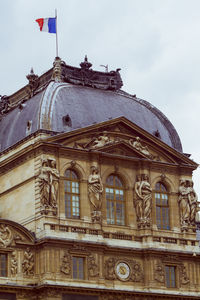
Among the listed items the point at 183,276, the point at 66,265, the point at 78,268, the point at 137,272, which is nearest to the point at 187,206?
the point at 183,276

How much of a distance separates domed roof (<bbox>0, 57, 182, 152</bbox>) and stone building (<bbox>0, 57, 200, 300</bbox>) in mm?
102

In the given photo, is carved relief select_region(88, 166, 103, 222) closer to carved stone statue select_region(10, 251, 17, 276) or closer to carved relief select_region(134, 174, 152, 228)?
carved relief select_region(134, 174, 152, 228)

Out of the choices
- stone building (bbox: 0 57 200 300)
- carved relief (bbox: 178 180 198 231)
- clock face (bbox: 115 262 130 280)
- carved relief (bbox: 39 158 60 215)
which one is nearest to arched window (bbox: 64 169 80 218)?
stone building (bbox: 0 57 200 300)

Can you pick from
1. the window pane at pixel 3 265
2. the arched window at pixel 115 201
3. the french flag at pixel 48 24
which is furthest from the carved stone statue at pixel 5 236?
the french flag at pixel 48 24

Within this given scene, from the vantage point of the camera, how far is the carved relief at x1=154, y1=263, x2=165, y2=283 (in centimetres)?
6053

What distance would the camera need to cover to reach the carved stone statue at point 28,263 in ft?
186

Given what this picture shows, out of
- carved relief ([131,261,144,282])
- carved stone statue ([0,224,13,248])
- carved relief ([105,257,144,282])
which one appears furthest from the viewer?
carved relief ([131,261,144,282])

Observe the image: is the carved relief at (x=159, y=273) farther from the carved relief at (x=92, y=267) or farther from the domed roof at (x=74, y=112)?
the domed roof at (x=74, y=112)

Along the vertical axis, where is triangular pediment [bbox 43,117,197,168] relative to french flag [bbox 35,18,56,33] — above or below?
below

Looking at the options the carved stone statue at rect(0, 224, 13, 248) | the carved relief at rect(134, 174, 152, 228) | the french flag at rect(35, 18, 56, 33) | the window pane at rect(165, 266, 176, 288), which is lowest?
the window pane at rect(165, 266, 176, 288)

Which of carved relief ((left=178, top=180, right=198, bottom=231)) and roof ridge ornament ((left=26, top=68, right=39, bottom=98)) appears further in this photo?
roof ridge ornament ((left=26, top=68, right=39, bottom=98))

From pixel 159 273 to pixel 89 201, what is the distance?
732cm

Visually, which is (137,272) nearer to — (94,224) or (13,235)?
(94,224)

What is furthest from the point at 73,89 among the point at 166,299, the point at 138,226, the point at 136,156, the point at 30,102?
the point at 166,299
